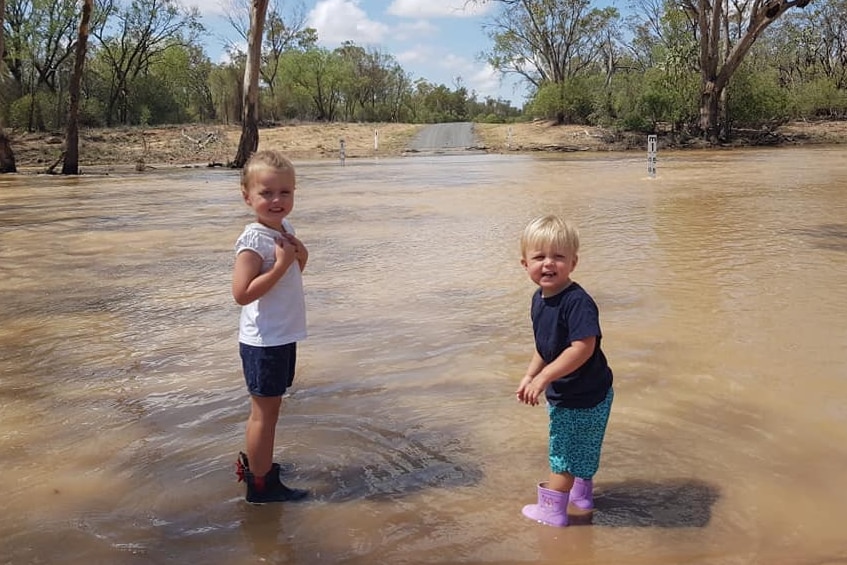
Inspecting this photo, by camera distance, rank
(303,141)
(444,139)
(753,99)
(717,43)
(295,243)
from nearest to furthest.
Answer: (295,243), (717,43), (753,99), (303,141), (444,139)

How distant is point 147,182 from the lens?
21812 millimetres

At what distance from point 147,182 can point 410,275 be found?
16.8 meters

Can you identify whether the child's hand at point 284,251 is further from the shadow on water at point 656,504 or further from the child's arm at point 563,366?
the shadow on water at point 656,504

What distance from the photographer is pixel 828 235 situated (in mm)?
8641

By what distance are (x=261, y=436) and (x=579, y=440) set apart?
1.18 meters

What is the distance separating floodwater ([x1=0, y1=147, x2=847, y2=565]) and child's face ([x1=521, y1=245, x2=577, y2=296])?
85 cm

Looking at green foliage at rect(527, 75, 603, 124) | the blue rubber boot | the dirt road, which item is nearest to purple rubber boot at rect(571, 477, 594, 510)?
the blue rubber boot

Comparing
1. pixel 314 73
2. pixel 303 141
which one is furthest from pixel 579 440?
pixel 314 73

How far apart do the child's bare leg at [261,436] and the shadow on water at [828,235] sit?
268 inches

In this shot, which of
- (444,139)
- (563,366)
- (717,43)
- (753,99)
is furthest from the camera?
(444,139)

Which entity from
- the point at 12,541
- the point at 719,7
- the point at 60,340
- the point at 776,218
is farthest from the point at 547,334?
the point at 719,7

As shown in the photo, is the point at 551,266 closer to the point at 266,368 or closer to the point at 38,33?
the point at 266,368

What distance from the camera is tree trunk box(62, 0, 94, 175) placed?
23.0 m

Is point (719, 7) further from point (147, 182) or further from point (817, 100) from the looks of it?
point (147, 182)
